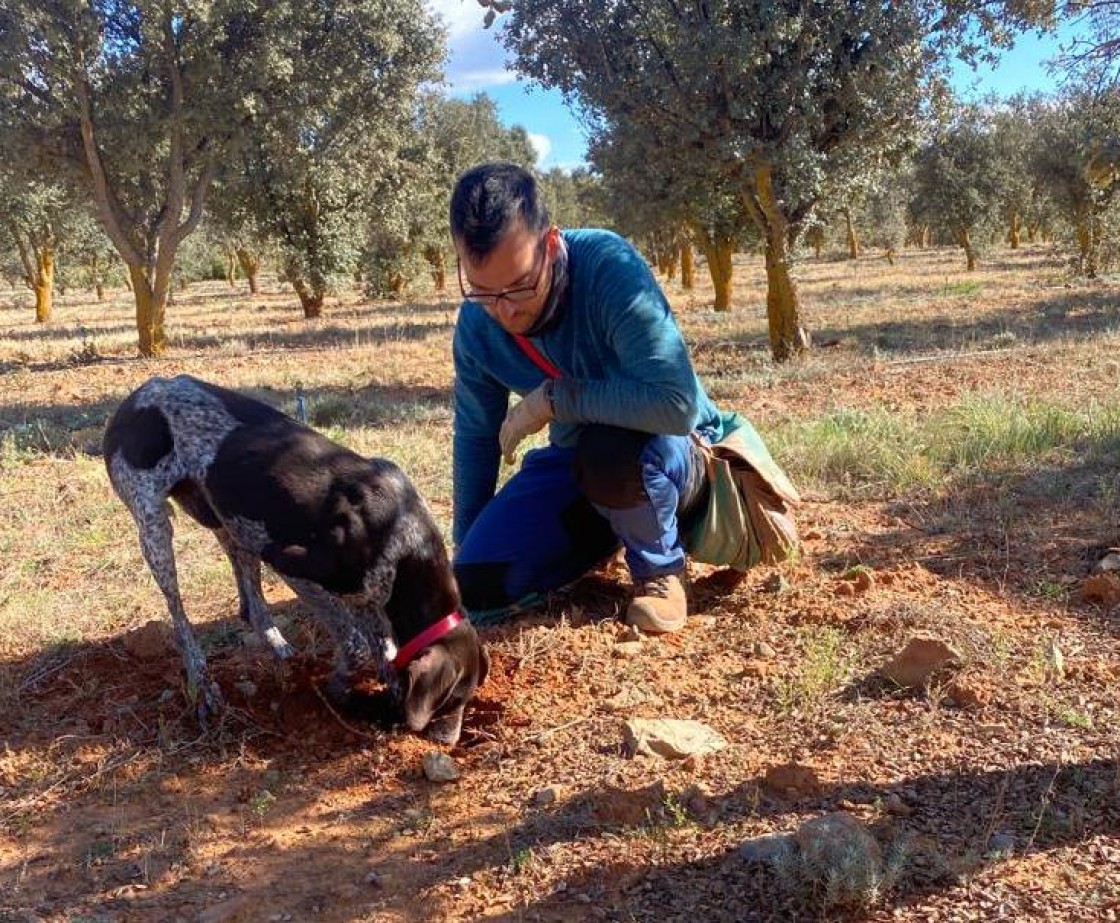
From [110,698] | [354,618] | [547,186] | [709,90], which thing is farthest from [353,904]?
[547,186]

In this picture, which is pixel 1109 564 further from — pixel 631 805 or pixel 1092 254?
pixel 1092 254

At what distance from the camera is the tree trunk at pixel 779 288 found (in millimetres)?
12875

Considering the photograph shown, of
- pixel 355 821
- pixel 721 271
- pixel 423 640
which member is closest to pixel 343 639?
pixel 423 640

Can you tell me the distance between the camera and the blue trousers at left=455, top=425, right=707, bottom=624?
3766mm

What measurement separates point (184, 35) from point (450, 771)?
14.5 m

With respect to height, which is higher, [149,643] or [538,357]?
[538,357]

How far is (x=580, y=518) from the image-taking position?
4.32m

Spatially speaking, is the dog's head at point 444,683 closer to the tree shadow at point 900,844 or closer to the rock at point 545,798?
the rock at point 545,798

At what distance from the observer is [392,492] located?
131 inches

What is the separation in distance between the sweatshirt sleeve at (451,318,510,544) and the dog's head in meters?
1.00

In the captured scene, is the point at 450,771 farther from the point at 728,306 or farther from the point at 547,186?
the point at 547,186

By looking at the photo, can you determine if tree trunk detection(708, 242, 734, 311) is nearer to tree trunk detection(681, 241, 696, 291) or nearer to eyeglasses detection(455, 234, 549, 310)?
tree trunk detection(681, 241, 696, 291)

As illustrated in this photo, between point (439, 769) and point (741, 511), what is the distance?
1.74 m

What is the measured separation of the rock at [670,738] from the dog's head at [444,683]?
1.90 feet
